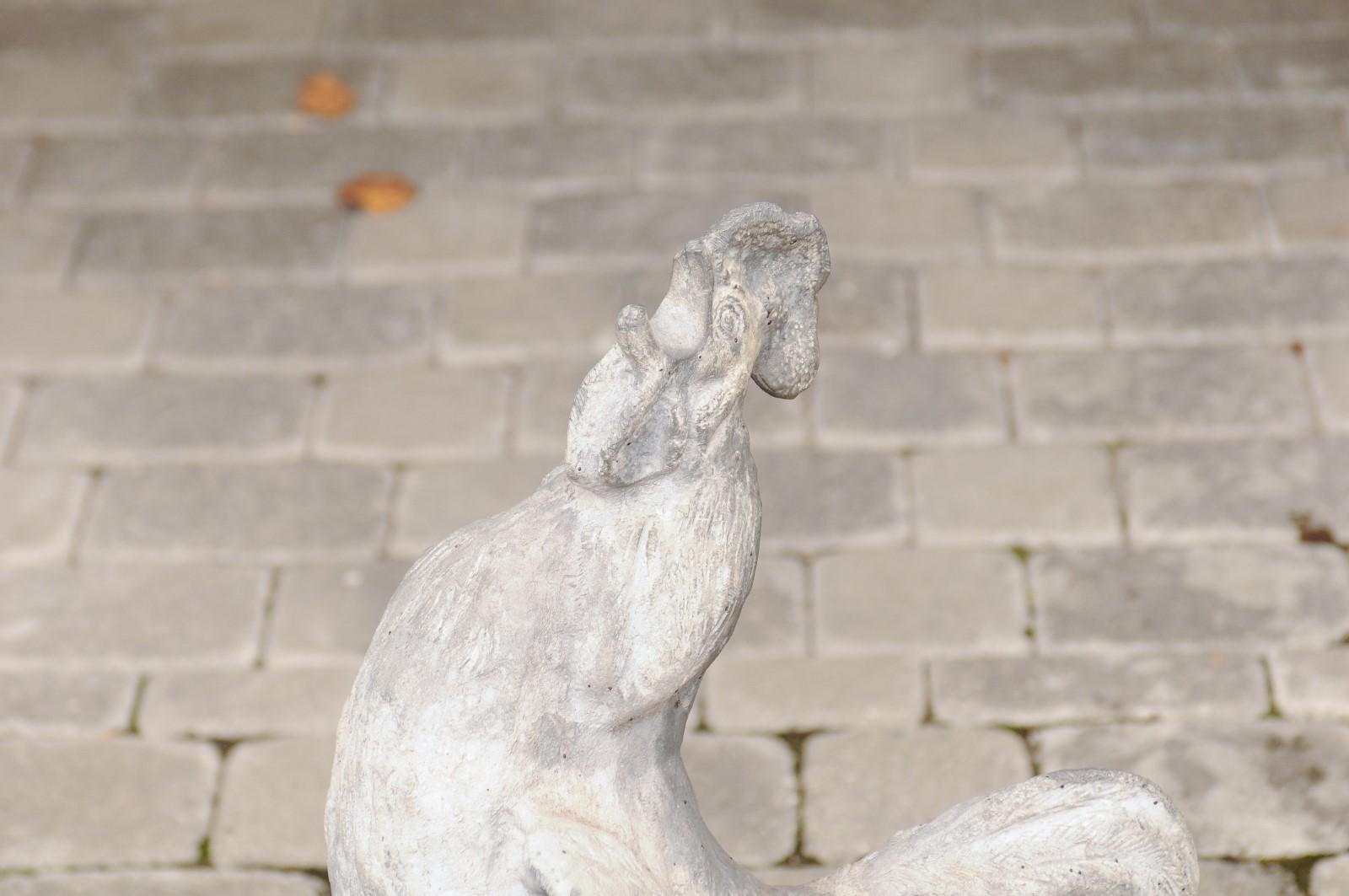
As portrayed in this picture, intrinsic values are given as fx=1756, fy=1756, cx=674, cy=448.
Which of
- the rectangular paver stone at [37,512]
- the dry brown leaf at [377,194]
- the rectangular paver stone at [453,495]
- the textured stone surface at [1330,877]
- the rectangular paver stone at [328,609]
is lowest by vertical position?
the rectangular paver stone at [37,512]

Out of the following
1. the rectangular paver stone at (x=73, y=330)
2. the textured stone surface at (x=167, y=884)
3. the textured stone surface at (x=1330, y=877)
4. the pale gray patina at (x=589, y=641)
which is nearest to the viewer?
the pale gray patina at (x=589, y=641)

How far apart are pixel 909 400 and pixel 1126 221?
0.87m

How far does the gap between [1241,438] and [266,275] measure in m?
2.43

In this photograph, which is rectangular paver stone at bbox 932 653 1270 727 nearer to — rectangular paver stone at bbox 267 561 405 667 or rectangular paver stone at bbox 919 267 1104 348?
rectangular paver stone at bbox 919 267 1104 348

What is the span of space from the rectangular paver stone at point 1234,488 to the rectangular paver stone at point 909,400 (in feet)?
A: 1.16

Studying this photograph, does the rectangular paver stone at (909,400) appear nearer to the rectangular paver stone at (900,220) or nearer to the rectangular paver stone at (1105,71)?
the rectangular paver stone at (900,220)

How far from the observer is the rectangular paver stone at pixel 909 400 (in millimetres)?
3990

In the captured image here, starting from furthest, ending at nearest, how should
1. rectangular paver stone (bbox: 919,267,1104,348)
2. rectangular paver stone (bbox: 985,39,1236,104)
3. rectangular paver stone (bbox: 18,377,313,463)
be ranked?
rectangular paver stone (bbox: 985,39,1236,104) → rectangular paver stone (bbox: 919,267,1104,348) → rectangular paver stone (bbox: 18,377,313,463)

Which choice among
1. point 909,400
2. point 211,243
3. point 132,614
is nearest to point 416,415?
point 132,614

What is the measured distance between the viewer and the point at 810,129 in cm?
481

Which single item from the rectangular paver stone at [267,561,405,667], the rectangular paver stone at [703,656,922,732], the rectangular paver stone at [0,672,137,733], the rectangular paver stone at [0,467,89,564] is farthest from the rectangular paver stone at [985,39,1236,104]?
the rectangular paver stone at [0,672,137,733]

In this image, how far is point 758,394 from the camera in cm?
412

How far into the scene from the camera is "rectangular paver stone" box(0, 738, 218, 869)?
3.23 meters

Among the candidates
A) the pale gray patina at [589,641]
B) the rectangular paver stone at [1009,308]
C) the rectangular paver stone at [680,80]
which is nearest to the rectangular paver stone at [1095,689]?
the rectangular paver stone at [1009,308]
